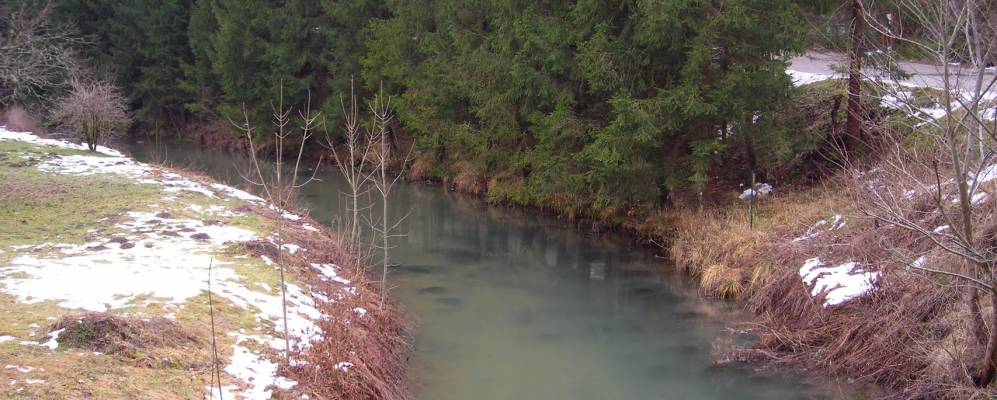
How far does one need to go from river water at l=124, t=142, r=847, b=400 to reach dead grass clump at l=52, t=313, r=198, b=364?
282 centimetres

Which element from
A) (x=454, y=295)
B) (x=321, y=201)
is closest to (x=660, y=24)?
(x=454, y=295)

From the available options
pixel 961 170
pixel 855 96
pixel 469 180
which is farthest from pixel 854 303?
pixel 469 180

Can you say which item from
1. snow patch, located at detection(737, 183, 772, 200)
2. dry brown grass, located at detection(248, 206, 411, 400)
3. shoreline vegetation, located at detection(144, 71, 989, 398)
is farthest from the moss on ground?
snow patch, located at detection(737, 183, 772, 200)

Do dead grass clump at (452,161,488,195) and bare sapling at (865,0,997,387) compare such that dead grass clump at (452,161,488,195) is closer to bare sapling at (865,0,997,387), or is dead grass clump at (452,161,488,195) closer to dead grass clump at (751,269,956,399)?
dead grass clump at (751,269,956,399)

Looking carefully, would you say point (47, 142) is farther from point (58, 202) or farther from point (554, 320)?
point (554, 320)

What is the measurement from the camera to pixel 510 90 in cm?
1886

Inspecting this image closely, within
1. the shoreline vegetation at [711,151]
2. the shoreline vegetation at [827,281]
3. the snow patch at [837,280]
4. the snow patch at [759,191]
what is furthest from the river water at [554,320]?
the snow patch at [759,191]

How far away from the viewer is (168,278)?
943 cm

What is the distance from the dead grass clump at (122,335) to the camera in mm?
7176

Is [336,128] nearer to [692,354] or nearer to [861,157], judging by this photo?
[861,157]

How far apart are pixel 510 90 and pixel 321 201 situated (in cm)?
649

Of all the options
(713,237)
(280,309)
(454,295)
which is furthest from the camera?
(713,237)

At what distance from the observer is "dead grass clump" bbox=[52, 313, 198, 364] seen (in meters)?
7.18

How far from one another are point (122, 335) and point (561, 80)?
12.7 meters
